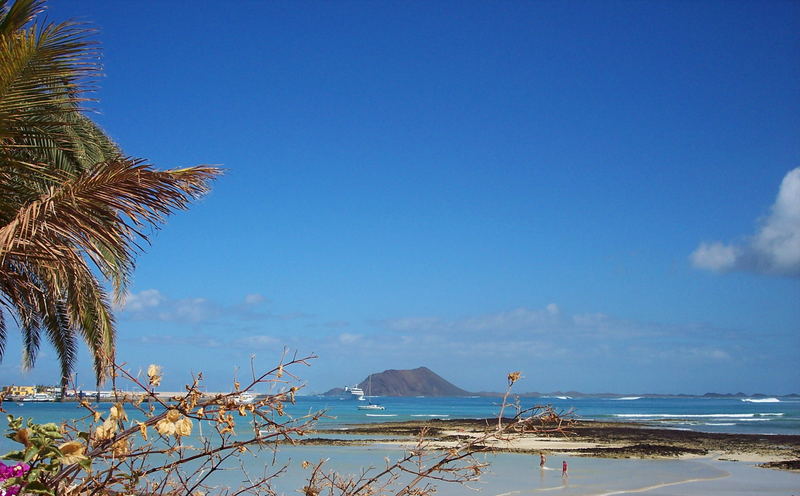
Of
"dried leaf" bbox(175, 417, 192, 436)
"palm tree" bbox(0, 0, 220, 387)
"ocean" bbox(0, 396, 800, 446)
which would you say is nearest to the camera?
"dried leaf" bbox(175, 417, 192, 436)

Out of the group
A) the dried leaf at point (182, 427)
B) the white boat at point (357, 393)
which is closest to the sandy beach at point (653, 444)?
the dried leaf at point (182, 427)

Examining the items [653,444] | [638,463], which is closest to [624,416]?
[653,444]

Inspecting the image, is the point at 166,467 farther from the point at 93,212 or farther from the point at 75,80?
the point at 75,80

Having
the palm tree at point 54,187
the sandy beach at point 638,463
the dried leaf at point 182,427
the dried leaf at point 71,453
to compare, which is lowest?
the sandy beach at point 638,463

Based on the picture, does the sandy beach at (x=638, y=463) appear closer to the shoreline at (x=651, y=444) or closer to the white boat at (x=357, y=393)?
the shoreline at (x=651, y=444)

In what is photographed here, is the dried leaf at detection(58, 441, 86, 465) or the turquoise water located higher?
the turquoise water

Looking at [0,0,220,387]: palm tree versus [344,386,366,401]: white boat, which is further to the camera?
[344,386,366,401]: white boat

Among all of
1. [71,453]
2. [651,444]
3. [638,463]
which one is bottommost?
[638,463]

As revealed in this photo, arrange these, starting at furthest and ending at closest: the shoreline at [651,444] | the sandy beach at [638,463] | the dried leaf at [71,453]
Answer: the shoreline at [651,444] → the sandy beach at [638,463] → the dried leaf at [71,453]

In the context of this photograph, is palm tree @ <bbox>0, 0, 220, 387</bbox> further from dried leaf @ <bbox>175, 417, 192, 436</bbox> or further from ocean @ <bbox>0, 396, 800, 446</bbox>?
ocean @ <bbox>0, 396, 800, 446</bbox>

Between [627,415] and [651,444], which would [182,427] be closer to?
[651,444]

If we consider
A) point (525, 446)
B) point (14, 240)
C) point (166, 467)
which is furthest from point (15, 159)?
point (525, 446)

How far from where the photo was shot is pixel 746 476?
78.8 ft

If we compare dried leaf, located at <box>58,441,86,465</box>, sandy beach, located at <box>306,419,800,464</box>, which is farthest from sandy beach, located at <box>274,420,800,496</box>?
dried leaf, located at <box>58,441,86,465</box>
